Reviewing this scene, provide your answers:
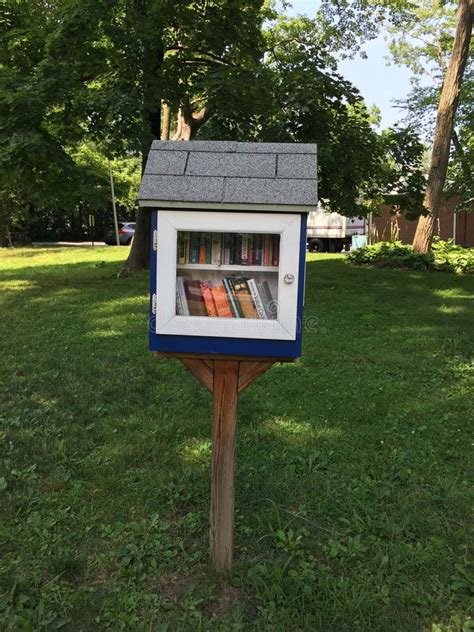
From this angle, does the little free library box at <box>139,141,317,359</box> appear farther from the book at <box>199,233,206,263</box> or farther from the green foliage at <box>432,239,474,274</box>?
the green foliage at <box>432,239,474,274</box>

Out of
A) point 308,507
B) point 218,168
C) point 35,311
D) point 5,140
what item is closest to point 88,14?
point 5,140

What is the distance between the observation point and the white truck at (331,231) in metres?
28.7

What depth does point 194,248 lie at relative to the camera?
8.00 feet

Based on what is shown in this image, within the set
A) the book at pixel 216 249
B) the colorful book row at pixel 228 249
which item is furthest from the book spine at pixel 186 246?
the book at pixel 216 249

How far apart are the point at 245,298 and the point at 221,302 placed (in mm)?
106

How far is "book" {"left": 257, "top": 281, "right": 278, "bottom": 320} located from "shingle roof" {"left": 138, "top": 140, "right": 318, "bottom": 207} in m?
0.37

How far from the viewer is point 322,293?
10.1 metres

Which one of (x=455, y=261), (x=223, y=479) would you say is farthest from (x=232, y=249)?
(x=455, y=261)

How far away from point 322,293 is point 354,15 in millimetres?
10991

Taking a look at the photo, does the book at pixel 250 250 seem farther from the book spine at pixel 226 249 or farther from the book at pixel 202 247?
the book at pixel 202 247

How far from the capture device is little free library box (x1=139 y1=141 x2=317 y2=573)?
231cm

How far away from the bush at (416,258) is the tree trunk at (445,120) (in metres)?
0.41

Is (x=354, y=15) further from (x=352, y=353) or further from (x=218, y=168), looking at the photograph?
(x=218, y=168)

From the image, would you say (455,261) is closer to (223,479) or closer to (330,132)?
(330,132)
